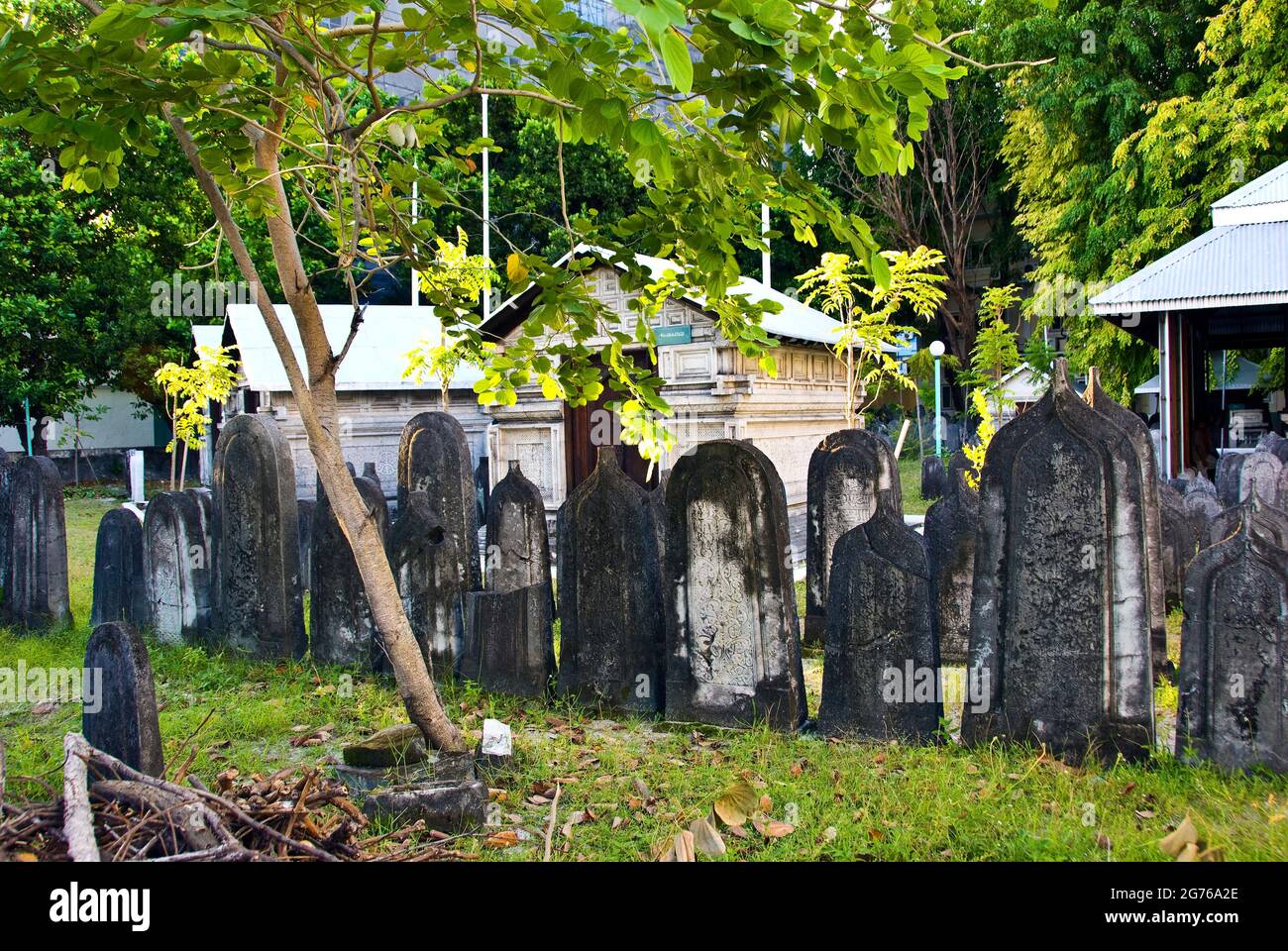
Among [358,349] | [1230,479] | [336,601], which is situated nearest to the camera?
[336,601]

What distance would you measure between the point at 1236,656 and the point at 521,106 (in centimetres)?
406

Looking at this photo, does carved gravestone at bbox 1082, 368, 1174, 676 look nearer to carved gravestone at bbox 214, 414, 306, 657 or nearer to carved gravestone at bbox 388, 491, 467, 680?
carved gravestone at bbox 388, 491, 467, 680

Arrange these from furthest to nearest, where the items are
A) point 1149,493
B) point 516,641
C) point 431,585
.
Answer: point 431,585, point 516,641, point 1149,493

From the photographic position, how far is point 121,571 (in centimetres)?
775

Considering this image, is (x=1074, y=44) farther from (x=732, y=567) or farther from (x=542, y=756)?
(x=542, y=756)

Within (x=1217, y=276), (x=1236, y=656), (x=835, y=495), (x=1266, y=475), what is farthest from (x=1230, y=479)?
(x=1236, y=656)

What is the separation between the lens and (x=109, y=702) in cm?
410

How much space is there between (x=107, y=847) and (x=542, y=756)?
2167 mm

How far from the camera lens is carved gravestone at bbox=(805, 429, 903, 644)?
7.98 m

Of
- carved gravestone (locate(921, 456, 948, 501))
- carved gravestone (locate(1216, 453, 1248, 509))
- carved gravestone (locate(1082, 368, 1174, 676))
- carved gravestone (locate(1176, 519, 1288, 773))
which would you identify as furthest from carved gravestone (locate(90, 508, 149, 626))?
carved gravestone (locate(921, 456, 948, 501))

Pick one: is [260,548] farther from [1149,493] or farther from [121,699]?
[1149,493]

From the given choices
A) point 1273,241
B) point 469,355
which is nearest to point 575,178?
point 1273,241

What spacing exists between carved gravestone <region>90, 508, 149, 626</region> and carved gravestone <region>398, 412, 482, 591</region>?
2117mm

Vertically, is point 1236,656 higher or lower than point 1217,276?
lower
